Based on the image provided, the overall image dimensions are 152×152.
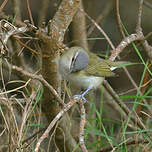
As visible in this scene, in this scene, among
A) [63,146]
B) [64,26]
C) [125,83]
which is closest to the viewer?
[64,26]

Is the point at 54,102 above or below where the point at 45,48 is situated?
below

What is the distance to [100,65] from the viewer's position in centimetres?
347

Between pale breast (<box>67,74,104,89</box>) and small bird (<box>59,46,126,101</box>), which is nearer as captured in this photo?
small bird (<box>59,46,126,101</box>)

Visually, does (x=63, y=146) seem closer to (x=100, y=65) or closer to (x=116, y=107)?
(x=100, y=65)

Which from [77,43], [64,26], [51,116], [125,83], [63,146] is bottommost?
[125,83]

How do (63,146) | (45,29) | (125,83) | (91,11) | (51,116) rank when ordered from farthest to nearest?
(125,83) → (91,11) → (63,146) → (51,116) → (45,29)

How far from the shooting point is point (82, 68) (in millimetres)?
3275

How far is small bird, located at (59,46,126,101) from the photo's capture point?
3.02 metres

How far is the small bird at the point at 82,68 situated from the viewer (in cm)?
302

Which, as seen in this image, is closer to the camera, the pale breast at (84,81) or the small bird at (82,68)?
the small bird at (82,68)

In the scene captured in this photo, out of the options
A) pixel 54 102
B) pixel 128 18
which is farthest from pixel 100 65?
pixel 128 18

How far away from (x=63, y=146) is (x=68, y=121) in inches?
11.3

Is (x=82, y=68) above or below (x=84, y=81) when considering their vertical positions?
above

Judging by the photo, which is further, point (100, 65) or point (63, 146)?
point (100, 65)
